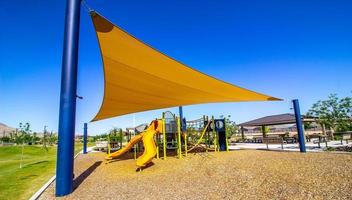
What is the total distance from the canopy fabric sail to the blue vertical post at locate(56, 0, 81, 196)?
24.2 inches

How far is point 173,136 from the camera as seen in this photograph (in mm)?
10367

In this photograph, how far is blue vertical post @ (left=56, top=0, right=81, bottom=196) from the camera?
15.4ft

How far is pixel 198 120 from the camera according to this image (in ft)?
37.2

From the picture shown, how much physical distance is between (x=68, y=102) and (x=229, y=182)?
3.83 meters

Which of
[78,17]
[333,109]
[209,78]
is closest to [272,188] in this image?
[209,78]

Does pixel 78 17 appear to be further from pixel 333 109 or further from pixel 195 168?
pixel 333 109

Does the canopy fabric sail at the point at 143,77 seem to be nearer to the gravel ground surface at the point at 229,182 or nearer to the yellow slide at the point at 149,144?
the yellow slide at the point at 149,144

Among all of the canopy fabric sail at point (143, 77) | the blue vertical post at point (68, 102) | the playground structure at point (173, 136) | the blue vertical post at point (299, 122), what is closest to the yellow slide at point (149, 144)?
the playground structure at point (173, 136)

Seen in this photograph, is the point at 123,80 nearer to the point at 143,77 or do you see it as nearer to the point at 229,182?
the point at 143,77

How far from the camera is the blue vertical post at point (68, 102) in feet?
15.4

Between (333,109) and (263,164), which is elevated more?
(333,109)

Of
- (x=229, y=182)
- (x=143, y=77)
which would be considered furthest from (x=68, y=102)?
(x=229, y=182)

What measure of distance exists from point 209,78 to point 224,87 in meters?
1.05

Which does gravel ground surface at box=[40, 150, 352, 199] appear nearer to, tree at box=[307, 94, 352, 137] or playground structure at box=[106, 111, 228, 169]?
playground structure at box=[106, 111, 228, 169]
